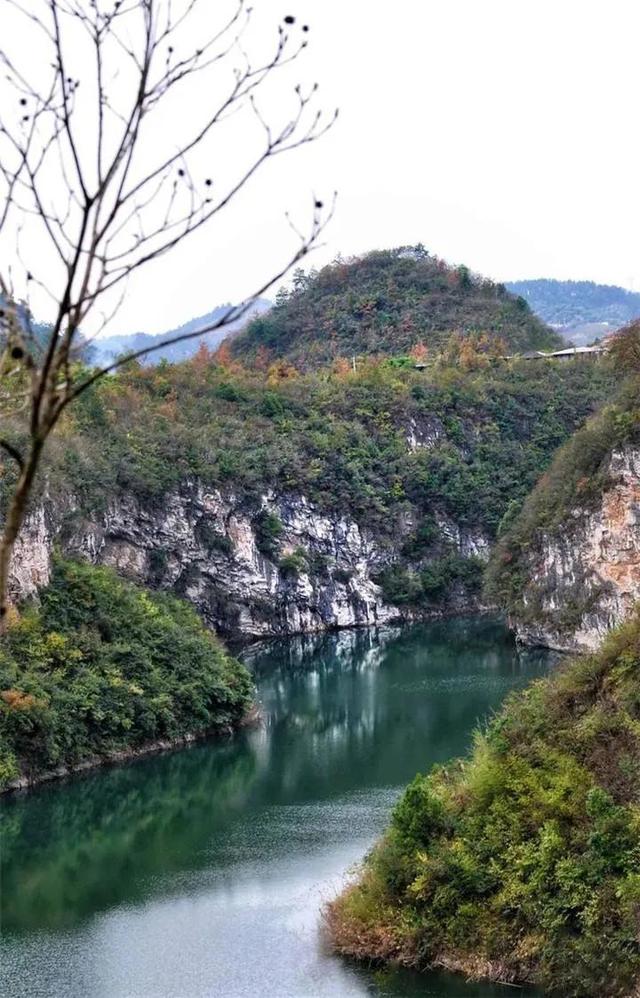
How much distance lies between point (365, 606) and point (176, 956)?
2799cm

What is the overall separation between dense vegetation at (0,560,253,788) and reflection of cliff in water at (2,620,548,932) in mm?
671

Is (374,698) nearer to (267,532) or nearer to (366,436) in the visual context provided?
(267,532)

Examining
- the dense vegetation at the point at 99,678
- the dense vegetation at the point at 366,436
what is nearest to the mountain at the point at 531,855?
the dense vegetation at the point at 99,678

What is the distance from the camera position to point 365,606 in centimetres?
4162

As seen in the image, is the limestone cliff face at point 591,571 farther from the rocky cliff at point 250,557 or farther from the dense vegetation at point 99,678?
the dense vegetation at point 99,678

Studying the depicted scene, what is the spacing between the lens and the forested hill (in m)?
56.2

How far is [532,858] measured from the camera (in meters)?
13.3

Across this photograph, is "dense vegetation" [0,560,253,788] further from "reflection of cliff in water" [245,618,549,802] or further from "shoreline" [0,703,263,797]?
"reflection of cliff in water" [245,618,549,802]

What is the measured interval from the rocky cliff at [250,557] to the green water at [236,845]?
6532 millimetres

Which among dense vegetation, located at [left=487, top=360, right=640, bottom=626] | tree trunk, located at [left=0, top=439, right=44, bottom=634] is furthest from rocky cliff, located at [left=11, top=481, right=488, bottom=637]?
tree trunk, located at [left=0, top=439, right=44, bottom=634]

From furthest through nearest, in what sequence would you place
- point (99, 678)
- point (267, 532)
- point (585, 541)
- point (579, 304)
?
1. point (579, 304)
2. point (267, 532)
3. point (585, 541)
4. point (99, 678)

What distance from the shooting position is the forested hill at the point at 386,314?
5622cm

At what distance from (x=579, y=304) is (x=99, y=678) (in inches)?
3849

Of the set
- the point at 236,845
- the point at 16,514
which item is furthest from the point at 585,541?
the point at 16,514
